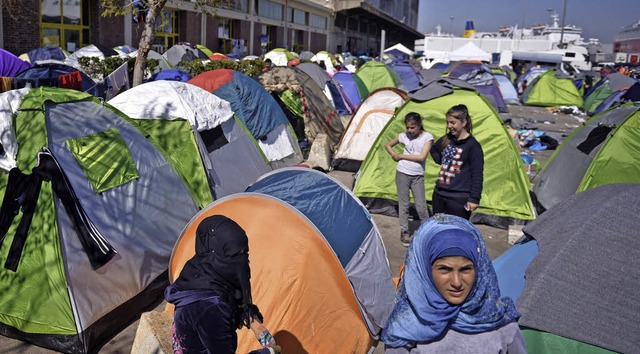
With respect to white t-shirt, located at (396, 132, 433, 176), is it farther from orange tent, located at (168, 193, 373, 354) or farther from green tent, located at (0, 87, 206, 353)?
green tent, located at (0, 87, 206, 353)

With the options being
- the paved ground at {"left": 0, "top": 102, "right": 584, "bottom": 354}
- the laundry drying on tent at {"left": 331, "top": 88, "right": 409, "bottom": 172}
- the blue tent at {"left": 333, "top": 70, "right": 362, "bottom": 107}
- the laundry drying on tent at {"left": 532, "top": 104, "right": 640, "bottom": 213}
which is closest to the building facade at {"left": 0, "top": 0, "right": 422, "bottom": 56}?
the laundry drying on tent at {"left": 331, "top": 88, "right": 409, "bottom": 172}

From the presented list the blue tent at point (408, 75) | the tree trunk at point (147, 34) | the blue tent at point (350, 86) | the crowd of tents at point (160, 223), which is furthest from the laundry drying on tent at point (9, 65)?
the blue tent at point (408, 75)

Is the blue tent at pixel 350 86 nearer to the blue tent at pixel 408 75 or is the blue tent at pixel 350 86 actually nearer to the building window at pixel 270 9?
the blue tent at pixel 408 75

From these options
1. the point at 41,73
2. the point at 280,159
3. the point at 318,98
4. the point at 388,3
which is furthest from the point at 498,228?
the point at 388,3

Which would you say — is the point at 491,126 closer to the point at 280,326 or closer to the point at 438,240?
the point at 280,326

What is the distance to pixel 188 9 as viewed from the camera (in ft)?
82.4

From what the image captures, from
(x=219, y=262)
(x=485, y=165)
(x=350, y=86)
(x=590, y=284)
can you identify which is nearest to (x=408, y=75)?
(x=350, y=86)

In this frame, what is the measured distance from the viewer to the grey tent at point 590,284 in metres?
2.96

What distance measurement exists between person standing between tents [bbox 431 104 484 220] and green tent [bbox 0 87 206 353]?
2.77 m

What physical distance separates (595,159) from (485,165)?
139 cm

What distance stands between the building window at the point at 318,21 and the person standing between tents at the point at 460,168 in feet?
130

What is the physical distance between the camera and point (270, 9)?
34.6m

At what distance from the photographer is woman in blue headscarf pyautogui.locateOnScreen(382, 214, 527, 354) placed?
6.98ft

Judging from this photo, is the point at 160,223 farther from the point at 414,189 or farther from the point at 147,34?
the point at 147,34
